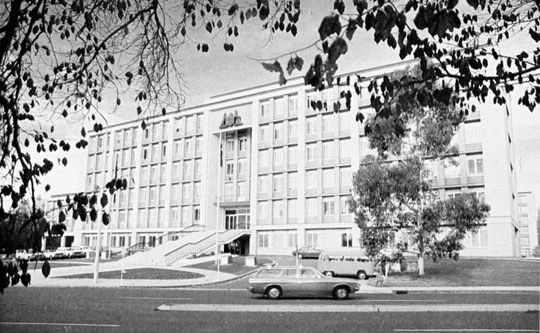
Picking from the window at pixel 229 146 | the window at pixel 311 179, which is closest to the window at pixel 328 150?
the window at pixel 311 179

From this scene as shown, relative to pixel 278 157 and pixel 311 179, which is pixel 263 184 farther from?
pixel 311 179

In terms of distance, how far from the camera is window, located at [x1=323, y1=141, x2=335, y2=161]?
53.1 meters

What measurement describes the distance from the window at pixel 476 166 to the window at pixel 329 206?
14.7 meters

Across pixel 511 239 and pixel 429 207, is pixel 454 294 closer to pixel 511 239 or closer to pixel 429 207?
pixel 429 207

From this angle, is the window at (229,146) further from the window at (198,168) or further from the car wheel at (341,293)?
the car wheel at (341,293)

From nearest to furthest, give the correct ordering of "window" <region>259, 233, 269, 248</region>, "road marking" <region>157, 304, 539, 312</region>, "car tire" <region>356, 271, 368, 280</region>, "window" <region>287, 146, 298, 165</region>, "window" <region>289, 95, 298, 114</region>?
"road marking" <region>157, 304, 539, 312</region>
"car tire" <region>356, 271, 368, 280</region>
"window" <region>287, 146, 298, 165</region>
"window" <region>259, 233, 269, 248</region>
"window" <region>289, 95, 298, 114</region>

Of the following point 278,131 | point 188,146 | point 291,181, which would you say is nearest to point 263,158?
point 278,131

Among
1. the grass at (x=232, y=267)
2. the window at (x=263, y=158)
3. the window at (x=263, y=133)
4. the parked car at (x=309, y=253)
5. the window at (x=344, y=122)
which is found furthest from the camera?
the window at (x=263, y=133)

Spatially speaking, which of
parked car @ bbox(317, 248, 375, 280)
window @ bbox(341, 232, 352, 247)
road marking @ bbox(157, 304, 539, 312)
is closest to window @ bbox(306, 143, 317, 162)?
window @ bbox(341, 232, 352, 247)

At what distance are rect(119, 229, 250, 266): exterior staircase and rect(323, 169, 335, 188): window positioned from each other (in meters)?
11.7

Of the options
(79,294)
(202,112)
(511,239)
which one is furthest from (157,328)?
(202,112)

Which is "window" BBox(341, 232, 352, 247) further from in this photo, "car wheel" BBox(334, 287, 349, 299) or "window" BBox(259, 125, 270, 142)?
"car wheel" BBox(334, 287, 349, 299)

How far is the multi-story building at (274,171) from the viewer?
44.0 meters

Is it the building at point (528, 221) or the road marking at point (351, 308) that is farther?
the building at point (528, 221)
